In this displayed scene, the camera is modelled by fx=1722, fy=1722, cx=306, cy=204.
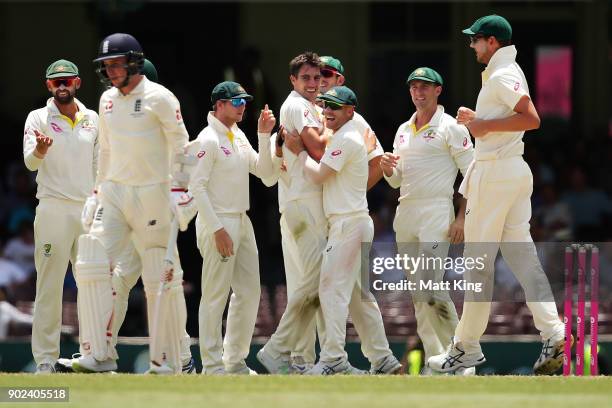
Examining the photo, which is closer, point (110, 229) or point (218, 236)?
point (110, 229)

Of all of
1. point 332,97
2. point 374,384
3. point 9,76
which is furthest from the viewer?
point 9,76

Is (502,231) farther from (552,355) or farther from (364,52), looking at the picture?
(364,52)

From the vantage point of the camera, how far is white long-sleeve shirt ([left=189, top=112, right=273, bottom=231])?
10609 millimetres

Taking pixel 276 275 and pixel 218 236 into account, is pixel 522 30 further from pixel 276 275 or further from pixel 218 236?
pixel 218 236

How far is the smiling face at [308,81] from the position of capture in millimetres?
10875

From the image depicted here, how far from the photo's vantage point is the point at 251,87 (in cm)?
1559

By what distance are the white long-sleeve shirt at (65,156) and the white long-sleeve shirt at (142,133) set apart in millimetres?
1283

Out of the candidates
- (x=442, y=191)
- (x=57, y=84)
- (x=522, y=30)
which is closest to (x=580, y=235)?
(x=522, y=30)

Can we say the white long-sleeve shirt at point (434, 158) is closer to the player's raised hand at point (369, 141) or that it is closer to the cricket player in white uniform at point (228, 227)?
the player's raised hand at point (369, 141)

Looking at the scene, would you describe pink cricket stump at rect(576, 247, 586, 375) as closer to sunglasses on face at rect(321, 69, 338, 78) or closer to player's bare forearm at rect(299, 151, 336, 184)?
player's bare forearm at rect(299, 151, 336, 184)

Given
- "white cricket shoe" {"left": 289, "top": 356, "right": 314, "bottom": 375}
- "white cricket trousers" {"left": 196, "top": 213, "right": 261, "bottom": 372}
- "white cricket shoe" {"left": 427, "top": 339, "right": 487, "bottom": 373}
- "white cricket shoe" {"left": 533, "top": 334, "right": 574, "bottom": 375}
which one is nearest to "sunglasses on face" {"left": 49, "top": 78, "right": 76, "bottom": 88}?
"white cricket trousers" {"left": 196, "top": 213, "right": 261, "bottom": 372}

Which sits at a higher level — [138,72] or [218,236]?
[138,72]

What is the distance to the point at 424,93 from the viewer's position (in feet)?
36.0

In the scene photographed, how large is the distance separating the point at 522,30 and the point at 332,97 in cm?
810
